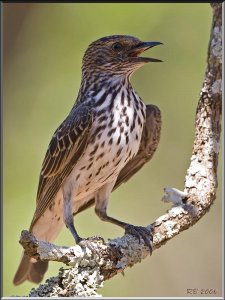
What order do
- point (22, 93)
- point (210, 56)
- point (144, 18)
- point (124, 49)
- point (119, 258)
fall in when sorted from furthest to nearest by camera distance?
point (22, 93)
point (144, 18)
point (124, 49)
point (210, 56)
point (119, 258)

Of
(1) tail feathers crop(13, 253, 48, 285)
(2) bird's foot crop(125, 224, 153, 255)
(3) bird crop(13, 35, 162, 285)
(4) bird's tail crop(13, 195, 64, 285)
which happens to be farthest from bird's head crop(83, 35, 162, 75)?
(1) tail feathers crop(13, 253, 48, 285)

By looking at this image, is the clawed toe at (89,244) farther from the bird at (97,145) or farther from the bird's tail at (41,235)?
the bird's tail at (41,235)

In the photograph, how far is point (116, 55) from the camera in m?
6.50

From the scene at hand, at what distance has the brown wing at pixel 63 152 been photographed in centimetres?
595

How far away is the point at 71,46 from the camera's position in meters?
8.08

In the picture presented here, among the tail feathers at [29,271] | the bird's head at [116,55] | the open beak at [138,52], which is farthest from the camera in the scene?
the tail feathers at [29,271]

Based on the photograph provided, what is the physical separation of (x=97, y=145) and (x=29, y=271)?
4.96 ft

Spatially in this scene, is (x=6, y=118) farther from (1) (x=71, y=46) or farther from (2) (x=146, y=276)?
(2) (x=146, y=276)

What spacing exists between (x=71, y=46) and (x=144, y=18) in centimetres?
93

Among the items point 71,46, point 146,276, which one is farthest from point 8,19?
point 146,276

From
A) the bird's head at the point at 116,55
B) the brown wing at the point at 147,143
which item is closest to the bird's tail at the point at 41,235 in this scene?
the brown wing at the point at 147,143

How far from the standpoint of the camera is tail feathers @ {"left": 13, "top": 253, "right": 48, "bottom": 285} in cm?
658

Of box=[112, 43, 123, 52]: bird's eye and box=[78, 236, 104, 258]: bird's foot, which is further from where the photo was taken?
box=[112, 43, 123, 52]: bird's eye

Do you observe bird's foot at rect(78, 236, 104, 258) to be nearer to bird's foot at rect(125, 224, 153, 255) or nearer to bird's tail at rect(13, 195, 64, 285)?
bird's foot at rect(125, 224, 153, 255)
